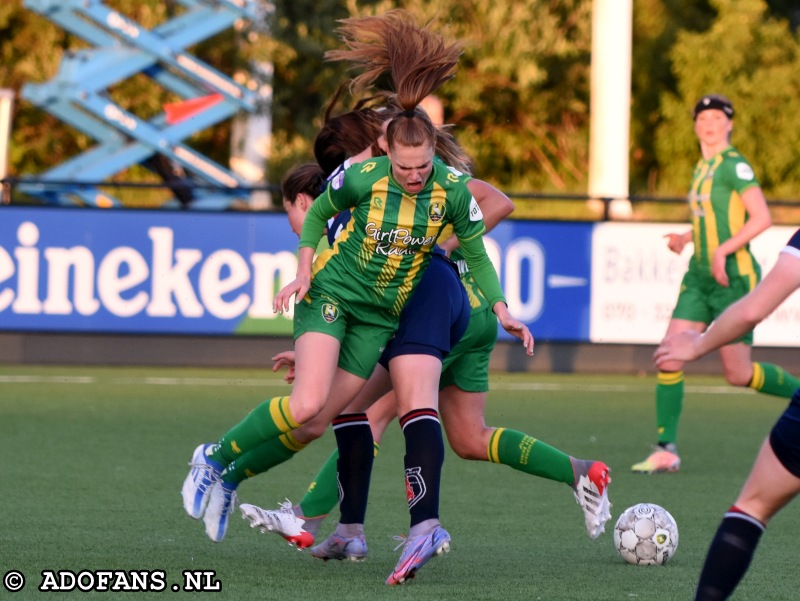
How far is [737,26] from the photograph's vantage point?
25.1 m

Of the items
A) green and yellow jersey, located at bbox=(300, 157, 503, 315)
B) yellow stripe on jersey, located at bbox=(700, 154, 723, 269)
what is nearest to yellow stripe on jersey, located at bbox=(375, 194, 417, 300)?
green and yellow jersey, located at bbox=(300, 157, 503, 315)

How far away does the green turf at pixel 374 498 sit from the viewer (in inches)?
213

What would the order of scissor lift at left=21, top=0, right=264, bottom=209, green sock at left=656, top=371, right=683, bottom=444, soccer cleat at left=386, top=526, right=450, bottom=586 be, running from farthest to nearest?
scissor lift at left=21, top=0, right=264, bottom=209 < green sock at left=656, top=371, right=683, bottom=444 < soccer cleat at left=386, top=526, right=450, bottom=586

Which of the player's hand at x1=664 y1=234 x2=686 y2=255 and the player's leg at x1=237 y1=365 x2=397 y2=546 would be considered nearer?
the player's leg at x1=237 y1=365 x2=397 y2=546

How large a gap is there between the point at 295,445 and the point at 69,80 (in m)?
14.6

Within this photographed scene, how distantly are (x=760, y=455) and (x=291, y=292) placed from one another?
186 centimetres

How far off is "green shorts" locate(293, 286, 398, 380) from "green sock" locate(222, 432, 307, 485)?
39 cm

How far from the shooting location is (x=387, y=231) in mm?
5477

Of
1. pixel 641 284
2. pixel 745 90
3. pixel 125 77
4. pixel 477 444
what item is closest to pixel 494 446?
pixel 477 444

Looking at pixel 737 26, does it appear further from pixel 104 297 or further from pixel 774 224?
pixel 104 297

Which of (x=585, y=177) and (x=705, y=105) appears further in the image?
(x=585, y=177)

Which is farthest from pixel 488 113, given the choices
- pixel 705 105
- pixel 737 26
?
pixel 705 105

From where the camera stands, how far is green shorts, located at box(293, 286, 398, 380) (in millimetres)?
5535

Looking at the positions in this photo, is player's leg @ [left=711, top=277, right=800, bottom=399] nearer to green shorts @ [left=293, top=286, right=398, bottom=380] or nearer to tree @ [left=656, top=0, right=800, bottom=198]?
green shorts @ [left=293, top=286, right=398, bottom=380]
